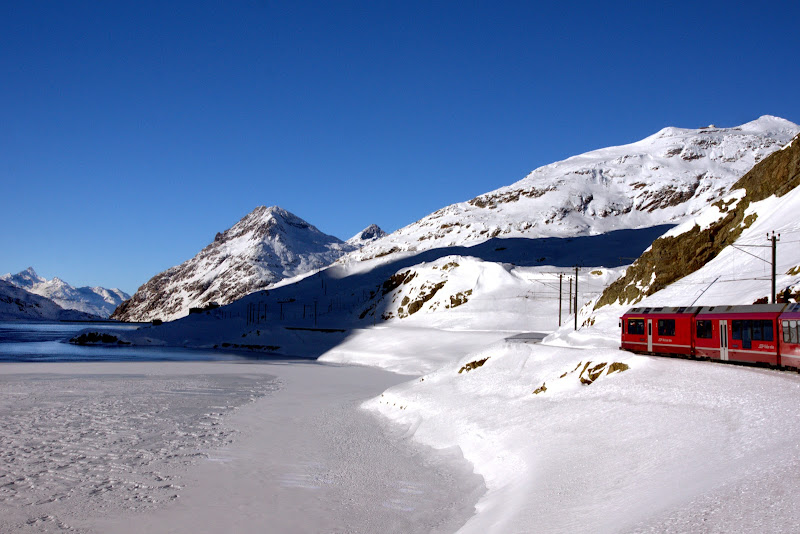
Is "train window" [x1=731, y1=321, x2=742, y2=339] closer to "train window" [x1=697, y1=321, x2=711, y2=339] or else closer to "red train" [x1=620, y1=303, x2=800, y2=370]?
"red train" [x1=620, y1=303, x2=800, y2=370]

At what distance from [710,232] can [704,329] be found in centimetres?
2961

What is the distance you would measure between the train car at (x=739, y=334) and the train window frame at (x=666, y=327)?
1.67 m

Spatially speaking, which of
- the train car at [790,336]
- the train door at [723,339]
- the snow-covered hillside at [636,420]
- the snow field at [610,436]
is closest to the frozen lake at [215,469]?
the snow field at [610,436]

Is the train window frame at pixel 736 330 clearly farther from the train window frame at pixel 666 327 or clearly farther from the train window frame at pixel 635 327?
the train window frame at pixel 635 327

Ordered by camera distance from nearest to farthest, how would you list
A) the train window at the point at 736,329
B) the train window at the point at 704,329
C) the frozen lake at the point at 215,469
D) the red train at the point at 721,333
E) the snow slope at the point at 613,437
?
1. the snow slope at the point at 613,437
2. the frozen lake at the point at 215,469
3. the red train at the point at 721,333
4. the train window at the point at 736,329
5. the train window at the point at 704,329

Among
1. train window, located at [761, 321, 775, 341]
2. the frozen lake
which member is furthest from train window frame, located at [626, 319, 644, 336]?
the frozen lake

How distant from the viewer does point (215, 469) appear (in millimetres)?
20953

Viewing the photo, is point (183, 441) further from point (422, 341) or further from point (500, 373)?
point (422, 341)

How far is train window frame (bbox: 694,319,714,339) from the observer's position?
29913mm

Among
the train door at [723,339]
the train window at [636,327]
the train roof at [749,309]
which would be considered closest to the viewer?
the train roof at [749,309]

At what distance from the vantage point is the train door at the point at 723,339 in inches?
1136

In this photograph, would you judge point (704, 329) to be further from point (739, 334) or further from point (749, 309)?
point (749, 309)

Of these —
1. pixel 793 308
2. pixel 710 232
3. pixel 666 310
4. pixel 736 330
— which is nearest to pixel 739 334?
pixel 736 330

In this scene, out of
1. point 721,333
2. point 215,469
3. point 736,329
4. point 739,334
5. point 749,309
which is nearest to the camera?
point 215,469
